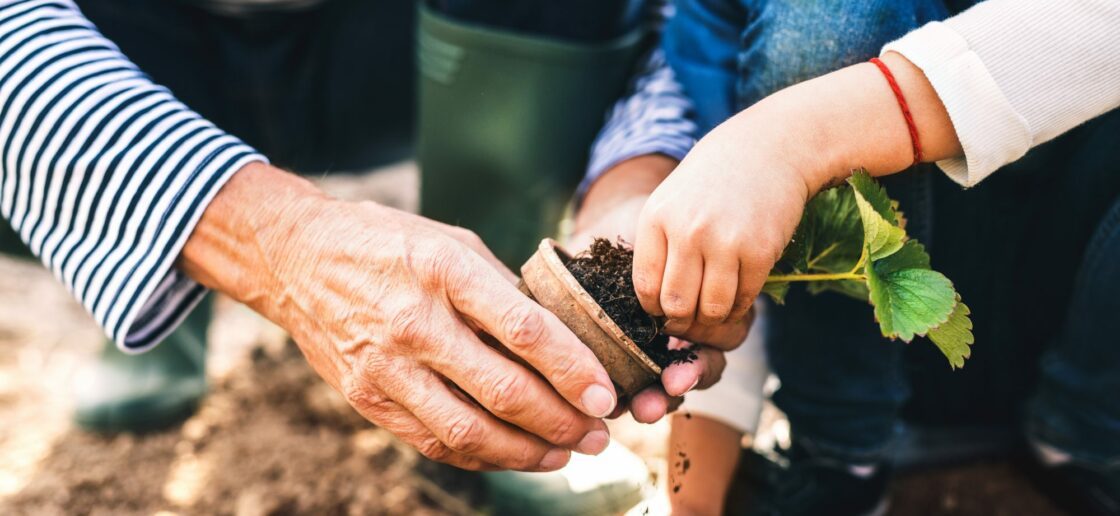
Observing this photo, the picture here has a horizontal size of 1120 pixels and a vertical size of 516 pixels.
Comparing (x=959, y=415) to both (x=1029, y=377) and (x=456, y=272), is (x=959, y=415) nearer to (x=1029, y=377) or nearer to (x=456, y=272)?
(x=1029, y=377)

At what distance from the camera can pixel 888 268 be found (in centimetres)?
98

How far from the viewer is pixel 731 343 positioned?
1.15 m

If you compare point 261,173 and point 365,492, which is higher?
point 261,173

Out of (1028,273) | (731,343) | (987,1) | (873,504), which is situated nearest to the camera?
(987,1)

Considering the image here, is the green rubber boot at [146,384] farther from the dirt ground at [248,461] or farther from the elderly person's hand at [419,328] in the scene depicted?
the elderly person's hand at [419,328]

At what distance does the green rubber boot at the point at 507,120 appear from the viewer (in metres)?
1.67

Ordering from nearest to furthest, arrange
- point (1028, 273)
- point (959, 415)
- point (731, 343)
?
1. point (731, 343)
2. point (1028, 273)
3. point (959, 415)

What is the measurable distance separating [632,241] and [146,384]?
121cm

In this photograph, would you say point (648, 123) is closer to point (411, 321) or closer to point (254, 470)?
point (411, 321)

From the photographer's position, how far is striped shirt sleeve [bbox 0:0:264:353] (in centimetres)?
114

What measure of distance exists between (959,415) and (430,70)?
1332 millimetres

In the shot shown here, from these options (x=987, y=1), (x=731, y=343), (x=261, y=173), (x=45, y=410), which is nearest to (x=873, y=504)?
(x=731, y=343)

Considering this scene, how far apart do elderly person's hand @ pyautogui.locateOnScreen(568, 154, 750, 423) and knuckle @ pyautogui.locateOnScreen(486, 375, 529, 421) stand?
166 mm

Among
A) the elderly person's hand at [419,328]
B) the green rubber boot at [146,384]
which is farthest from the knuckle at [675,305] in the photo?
the green rubber boot at [146,384]
